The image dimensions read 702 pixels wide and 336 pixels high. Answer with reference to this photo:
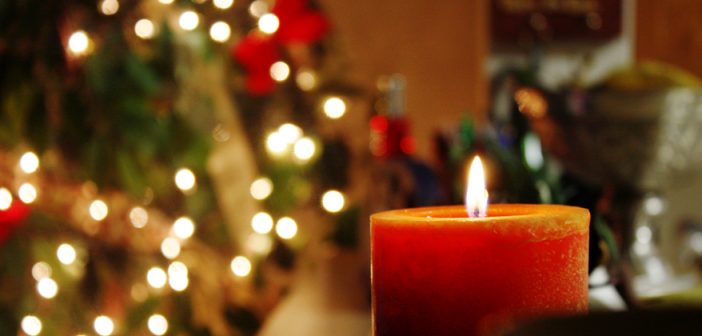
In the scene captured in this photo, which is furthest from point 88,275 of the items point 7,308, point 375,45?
point 375,45

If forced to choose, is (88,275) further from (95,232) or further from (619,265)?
(619,265)

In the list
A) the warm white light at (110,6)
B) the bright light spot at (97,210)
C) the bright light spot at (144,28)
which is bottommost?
the bright light spot at (97,210)

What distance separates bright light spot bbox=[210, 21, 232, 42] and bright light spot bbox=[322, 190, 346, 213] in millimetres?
316

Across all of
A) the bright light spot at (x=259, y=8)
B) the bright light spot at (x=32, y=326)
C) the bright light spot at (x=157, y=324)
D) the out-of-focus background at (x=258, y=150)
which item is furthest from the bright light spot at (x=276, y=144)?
the bright light spot at (x=32, y=326)

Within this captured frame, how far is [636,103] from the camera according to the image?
1175mm

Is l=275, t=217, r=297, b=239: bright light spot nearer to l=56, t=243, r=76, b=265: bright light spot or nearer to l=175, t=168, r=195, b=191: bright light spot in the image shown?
l=175, t=168, r=195, b=191: bright light spot

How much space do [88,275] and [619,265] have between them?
992 millimetres

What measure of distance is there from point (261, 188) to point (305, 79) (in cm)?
21

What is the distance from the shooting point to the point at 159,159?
4.67 feet

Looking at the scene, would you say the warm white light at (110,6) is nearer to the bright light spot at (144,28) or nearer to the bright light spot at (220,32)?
the bright light spot at (144,28)

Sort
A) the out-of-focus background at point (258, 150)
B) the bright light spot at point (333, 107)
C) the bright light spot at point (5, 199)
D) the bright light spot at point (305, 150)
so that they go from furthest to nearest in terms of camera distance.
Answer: the bright light spot at point (333, 107) → the bright light spot at point (305, 150) → the bright light spot at point (5, 199) → the out-of-focus background at point (258, 150)

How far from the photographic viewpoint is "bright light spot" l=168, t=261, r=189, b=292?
1437 mm

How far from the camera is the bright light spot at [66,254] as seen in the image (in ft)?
4.53

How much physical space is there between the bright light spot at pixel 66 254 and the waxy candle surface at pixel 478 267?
3.78 feet
